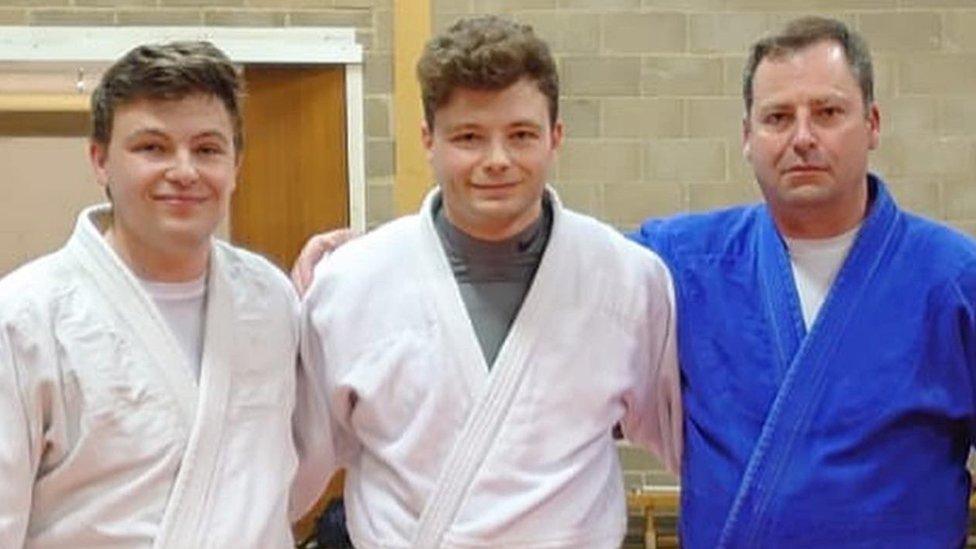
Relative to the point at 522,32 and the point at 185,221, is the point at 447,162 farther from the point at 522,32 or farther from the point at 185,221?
the point at 185,221

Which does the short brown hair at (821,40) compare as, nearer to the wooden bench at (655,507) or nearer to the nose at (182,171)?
the nose at (182,171)

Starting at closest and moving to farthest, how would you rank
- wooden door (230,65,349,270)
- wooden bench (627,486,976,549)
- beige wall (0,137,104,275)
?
wooden bench (627,486,976,549) < wooden door (230,65,349,270) < beige wall (0,137,104,275)

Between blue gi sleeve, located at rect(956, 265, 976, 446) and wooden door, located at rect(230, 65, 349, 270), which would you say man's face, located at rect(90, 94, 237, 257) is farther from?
wooden door, located at rect(230, 65, 349, 270)

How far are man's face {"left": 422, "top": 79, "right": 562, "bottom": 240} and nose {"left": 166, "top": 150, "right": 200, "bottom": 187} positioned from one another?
0.38 m

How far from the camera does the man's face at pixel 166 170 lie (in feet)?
5.99

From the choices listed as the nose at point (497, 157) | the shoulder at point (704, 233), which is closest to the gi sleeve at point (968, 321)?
the shoulder at point (704, 233)

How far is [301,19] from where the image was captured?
191 inches

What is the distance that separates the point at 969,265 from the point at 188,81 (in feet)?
3.93

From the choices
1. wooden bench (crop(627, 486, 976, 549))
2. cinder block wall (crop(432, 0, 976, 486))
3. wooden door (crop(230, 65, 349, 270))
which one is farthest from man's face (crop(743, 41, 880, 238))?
wooden door (crop(230, 65, 349, 270))

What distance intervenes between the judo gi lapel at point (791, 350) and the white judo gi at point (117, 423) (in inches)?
27.5

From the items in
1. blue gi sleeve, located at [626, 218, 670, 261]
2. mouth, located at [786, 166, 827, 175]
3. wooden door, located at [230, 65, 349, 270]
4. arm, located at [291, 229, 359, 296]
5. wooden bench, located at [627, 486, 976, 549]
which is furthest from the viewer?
wooden door, located at [230, 65, 349, 270]

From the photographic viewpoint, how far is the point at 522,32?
2008mm

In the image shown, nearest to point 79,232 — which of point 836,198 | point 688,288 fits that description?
point 688,288

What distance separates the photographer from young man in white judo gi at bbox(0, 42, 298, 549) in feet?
5.74
